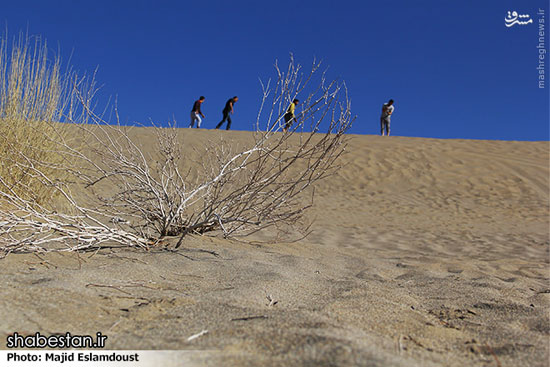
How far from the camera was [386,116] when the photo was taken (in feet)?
49.8

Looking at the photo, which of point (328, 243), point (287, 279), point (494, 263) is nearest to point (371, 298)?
point (287, 279)

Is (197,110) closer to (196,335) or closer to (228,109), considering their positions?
(228,109)

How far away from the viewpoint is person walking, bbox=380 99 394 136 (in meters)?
14.6

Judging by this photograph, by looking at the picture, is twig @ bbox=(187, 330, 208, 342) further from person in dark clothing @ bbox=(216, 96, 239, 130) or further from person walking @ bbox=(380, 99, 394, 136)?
person walking @ bbox=(380, 99, 394, 136)

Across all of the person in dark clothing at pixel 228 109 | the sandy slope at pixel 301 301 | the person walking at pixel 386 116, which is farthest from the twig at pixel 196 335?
the person walking at pixel 386 116

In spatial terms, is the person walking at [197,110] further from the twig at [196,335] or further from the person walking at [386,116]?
the twig at [196,335]

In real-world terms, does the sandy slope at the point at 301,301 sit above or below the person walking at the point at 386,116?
below

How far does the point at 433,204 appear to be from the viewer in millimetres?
8703

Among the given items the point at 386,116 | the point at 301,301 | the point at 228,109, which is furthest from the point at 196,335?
the point at 386,116

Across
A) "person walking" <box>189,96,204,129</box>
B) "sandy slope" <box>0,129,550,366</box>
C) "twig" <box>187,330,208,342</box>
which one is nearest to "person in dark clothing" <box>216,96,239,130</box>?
"person walking" <box>189,96,204,129</box>

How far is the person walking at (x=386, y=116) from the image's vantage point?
48.0ft

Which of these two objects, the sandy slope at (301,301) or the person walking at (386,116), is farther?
the person walking at (386,116)

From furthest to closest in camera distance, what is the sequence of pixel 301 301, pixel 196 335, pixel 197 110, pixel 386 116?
pixel 386 116 < pixel 197 110 < pixel 301 301 < pixel 196 335

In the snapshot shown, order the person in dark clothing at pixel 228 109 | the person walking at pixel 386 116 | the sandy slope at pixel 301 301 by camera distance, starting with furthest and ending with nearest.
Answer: the person walking at pixel 386 116
the person in dark clothing at pixel 228 109
the sandy slope at pixel 301 301
